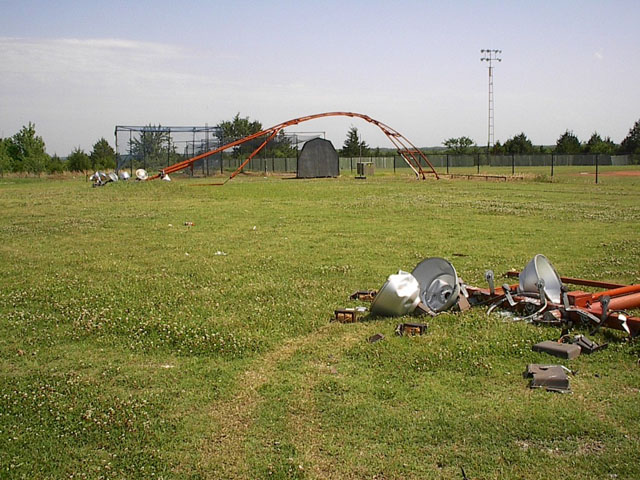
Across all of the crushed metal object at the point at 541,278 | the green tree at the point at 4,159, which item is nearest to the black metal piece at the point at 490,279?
the crushed metal object at the point at 541,278

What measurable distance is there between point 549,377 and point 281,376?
2456mm

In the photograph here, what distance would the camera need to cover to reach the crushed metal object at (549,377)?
5.83 metres

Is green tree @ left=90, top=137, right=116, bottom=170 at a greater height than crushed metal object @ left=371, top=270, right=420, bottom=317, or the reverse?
green tree @ left=90, top=137, right=116, bottom=170

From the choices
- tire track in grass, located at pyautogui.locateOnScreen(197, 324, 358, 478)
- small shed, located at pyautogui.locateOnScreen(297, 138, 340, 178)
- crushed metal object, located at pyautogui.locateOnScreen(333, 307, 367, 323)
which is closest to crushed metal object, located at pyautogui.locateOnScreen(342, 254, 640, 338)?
crushed metal object, located at pyautogui.locateOnScreen(333, 307, 367, 323)

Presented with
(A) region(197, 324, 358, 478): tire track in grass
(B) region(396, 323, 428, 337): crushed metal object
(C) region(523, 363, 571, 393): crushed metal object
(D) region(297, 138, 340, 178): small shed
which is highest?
(D) region(297, 138, 340, 178): small shed

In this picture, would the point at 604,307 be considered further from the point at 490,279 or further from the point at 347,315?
the point at 347,315

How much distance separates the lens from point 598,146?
109 metres

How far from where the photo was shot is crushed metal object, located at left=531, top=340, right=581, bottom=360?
21.6ft

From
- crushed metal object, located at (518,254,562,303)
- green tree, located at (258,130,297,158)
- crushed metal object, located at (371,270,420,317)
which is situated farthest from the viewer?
green tree, located at (258,130,297,158)

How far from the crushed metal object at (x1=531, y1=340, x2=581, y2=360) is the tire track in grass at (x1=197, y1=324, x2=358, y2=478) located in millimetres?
1988

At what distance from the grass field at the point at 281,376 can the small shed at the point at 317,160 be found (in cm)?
3684

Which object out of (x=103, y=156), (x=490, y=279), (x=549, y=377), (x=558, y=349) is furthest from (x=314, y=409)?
(x=103, y=156)

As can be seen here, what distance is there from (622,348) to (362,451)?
345 centimetres

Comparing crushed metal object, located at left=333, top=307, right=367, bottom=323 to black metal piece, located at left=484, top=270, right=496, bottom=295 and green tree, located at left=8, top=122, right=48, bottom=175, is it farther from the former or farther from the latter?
green tree, located at left=8, top=122, right=48, bottom=175
